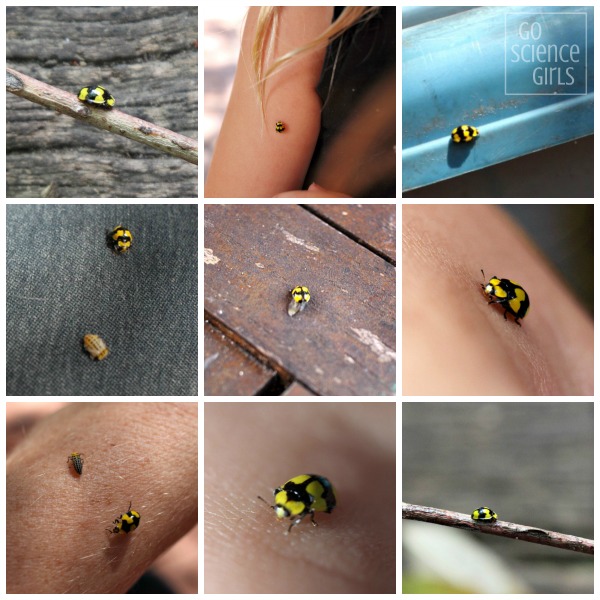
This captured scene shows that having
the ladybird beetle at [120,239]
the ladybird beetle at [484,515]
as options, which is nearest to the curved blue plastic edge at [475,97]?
the ladybird beetle at [120,239]

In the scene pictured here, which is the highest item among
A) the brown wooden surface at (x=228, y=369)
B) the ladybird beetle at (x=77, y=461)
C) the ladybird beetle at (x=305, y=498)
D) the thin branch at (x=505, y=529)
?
the brown wooden surface at (x=228, y=369)

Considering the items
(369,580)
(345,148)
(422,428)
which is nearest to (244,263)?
(345,148)

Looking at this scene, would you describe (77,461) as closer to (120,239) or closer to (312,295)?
(120,239)

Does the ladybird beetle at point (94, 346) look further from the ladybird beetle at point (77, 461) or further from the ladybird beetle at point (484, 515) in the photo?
the ladybird beetle at point (484, 515)

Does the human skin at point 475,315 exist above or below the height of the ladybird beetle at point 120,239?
below

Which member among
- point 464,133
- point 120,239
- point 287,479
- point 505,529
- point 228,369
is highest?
point 464,133

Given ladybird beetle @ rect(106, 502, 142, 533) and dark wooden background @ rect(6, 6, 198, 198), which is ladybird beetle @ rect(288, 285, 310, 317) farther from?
ladybird beetle @ rect(106, 502, 142, 533)

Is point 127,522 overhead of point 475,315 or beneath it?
beneath

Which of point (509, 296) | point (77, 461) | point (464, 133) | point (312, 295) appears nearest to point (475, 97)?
point (464, 133)
